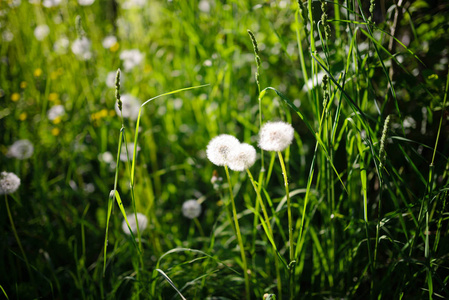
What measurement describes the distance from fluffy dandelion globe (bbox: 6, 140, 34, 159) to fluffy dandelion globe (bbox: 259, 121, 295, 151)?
132 cm

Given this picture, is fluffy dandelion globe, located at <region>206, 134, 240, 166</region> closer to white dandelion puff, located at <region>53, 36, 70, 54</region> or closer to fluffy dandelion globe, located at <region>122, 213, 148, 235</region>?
fluffy dandelion globe, located at <region>122, 213, 148, 235</region>

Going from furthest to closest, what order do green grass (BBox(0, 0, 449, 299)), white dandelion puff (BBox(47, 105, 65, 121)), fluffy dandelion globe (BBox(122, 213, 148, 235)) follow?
1. white dandelion puff (BBox(47, 105, 65, 121))
2. fluffy dandelion globe (BBox(122, 213, 148, 235))
3. green grass (BBox(0, 0, 449, 299))

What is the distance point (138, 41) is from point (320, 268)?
72.9 inches

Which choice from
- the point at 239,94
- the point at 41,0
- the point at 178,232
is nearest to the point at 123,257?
the point at 178,232

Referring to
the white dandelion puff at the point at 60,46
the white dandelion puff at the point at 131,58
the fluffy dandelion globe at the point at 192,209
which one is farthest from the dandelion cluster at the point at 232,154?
the white dandelion puff at the point at 60,46

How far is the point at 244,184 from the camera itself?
58.1 inches

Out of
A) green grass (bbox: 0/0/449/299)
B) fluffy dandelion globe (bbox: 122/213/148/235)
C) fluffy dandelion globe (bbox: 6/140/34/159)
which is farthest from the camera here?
fluffy dandelion globe (bbox: 6/140/34/159)

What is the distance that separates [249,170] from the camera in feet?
3.59

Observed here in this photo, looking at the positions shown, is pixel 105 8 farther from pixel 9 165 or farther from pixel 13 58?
pixel 9 165

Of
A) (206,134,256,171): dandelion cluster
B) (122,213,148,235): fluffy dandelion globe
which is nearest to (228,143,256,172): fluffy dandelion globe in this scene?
(206,134,256,171): dandelion cluster

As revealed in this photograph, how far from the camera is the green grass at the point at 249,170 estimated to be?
2.83 feet

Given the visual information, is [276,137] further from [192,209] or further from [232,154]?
[192,209]

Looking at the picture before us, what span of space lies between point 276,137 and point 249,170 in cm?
37

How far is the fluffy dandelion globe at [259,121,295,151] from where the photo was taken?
28.5 inches
